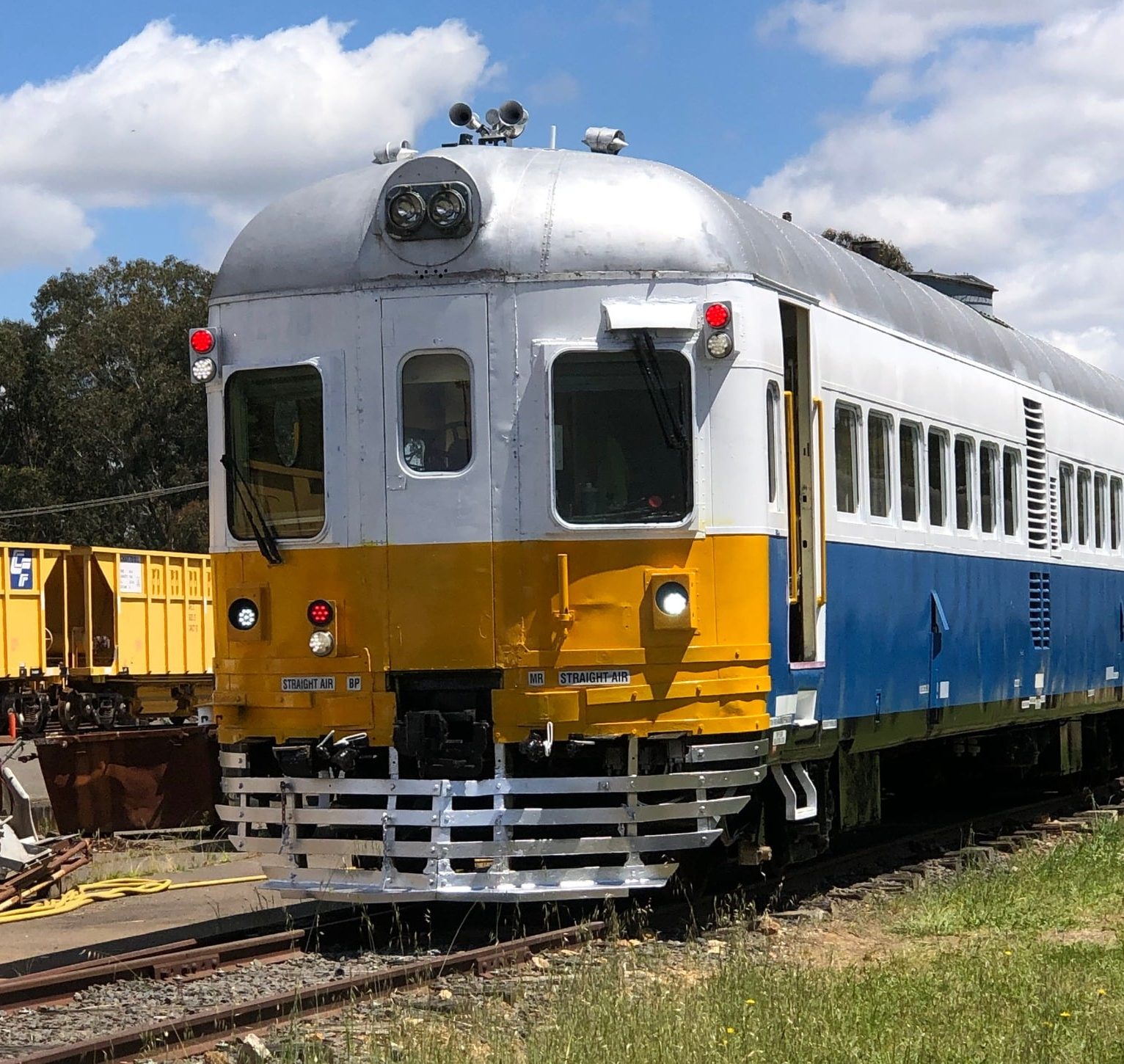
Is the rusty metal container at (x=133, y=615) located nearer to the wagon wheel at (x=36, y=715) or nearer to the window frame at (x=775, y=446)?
the wagon wheel at (x=36, y=715)

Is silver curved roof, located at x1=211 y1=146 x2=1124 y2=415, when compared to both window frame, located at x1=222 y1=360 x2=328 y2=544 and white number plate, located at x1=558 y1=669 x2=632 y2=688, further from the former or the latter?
white number plate, located at x1=558 y1=669 x2=632 y2=688

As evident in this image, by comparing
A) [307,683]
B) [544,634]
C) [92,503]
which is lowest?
[307,683]

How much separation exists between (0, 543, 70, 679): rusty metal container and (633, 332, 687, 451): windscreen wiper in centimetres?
2319

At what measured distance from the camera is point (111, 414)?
185 feet

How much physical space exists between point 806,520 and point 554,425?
168 cm

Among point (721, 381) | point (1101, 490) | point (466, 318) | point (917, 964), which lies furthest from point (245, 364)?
point (1101, 490)

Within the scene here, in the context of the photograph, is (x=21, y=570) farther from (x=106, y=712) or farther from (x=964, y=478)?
(x=964, y=478)

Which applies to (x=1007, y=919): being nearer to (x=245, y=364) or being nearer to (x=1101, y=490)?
(x=245, y=364)

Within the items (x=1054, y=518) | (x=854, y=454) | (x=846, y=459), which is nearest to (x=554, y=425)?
(x=846, y=459)

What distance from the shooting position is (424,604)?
9.55 metres

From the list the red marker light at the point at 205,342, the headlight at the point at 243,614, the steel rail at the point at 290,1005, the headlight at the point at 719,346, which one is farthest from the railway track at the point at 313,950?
the red marker light at the point at 205,342

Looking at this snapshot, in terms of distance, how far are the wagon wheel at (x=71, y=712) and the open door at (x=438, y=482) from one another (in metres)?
23.8

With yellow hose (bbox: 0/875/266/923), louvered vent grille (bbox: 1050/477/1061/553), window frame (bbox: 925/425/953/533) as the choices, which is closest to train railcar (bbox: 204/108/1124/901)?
window frame (bbox: 925/425/953/533)

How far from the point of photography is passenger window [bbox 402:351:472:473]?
9.62 m
